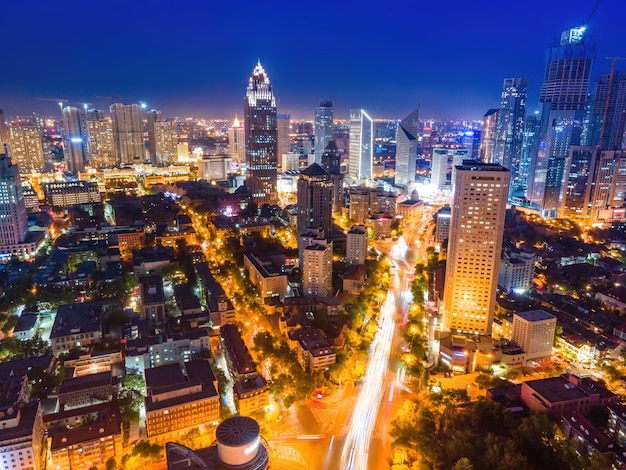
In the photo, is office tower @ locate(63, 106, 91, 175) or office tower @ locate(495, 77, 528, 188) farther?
office tower @ locate(63, 106, 91, 175)

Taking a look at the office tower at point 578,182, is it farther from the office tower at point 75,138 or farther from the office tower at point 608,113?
the office tower at point 75,138

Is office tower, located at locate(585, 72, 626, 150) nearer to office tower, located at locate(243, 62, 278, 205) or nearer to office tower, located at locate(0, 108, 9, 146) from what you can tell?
office tower, located at locate(243, 62, 278, 205)

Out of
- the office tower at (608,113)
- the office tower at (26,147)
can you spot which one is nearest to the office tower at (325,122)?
the office tower at (608,113)

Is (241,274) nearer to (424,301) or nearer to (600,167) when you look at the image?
(424,301)

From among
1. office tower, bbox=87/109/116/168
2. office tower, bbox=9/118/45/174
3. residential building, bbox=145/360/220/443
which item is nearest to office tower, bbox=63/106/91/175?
office tower, bbox=87/109/116/168

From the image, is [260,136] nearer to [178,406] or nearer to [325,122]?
[325,122]

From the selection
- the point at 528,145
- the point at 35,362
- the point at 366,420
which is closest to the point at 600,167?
the point at 528,145
